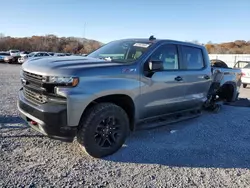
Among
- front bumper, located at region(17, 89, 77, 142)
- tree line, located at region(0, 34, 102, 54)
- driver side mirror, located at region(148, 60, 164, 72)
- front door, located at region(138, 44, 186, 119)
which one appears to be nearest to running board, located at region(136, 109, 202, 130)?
front door, located at region(138, 44, 186, 119)

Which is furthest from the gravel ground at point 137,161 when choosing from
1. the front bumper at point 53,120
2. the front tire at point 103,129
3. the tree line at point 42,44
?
the tree line at point 42,44

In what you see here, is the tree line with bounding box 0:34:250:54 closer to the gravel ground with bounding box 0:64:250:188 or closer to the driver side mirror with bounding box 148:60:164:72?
the gravel ground with bounding box 0:64:250:188

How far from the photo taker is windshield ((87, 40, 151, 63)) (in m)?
4.49

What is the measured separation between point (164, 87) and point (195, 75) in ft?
3.80

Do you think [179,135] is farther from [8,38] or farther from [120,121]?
[8,38]

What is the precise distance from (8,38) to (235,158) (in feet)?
218

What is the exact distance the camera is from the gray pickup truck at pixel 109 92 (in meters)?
3.45

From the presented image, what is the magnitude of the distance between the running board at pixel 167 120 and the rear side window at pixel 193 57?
3.31 feet

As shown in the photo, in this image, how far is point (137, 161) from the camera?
3873mm

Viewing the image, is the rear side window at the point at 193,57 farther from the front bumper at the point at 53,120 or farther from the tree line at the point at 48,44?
the tree line at the point at 48,44

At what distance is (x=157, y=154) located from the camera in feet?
13.7

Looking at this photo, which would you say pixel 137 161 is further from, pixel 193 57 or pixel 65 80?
pixel 193 57

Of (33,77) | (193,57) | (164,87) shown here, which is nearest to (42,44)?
(193,57)

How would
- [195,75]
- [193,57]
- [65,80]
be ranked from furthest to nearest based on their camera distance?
[193,57]
[195,75]
[65,80]
